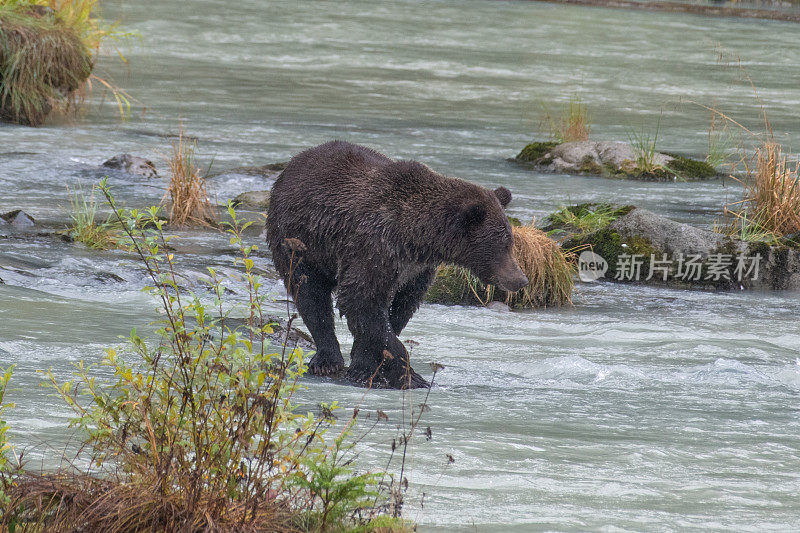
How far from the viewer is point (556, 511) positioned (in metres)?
4.74

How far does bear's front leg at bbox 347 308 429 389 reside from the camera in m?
7.00

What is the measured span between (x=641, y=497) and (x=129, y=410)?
2.36 m

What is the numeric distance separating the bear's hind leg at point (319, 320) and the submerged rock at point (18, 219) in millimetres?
4946

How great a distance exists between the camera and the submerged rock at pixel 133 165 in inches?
579

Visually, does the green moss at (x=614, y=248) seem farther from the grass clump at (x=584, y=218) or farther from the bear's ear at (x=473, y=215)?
the bear's ear at (x=473, y=215)

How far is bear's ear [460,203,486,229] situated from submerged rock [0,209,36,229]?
6.06 meters

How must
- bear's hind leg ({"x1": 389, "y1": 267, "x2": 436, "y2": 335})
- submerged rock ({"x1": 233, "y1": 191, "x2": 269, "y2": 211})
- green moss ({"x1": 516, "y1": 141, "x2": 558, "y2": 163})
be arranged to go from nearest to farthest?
bear's hind leg ({"x1": 389, "y1": 267, "x2": 436, "y2": 335}) → submerged rock ({"x1": 233, "y1": 191, "x2": 269, "y2": 211}) → green moss ({"x1": 516, "y1": 141, "x2": 558, "y2": 163})

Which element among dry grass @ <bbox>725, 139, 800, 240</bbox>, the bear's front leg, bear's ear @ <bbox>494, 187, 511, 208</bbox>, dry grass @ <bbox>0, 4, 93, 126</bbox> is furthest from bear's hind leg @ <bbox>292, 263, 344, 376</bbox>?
dry grass @ <bbox>0, 4, 93, 126</bbox>

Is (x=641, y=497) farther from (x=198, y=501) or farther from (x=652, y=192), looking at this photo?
(x=652, y=192)

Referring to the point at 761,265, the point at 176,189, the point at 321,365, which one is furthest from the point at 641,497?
the point at 176,189

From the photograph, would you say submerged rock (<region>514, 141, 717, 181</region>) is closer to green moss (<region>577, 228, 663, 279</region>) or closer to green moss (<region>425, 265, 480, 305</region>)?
green moss (<region>577, 228, 663, 279</region>)

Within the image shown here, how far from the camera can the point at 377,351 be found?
7059 millimetres

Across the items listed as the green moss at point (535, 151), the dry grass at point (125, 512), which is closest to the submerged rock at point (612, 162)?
the green moss at point (535, 151)

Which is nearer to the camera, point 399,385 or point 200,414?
point 200,414
